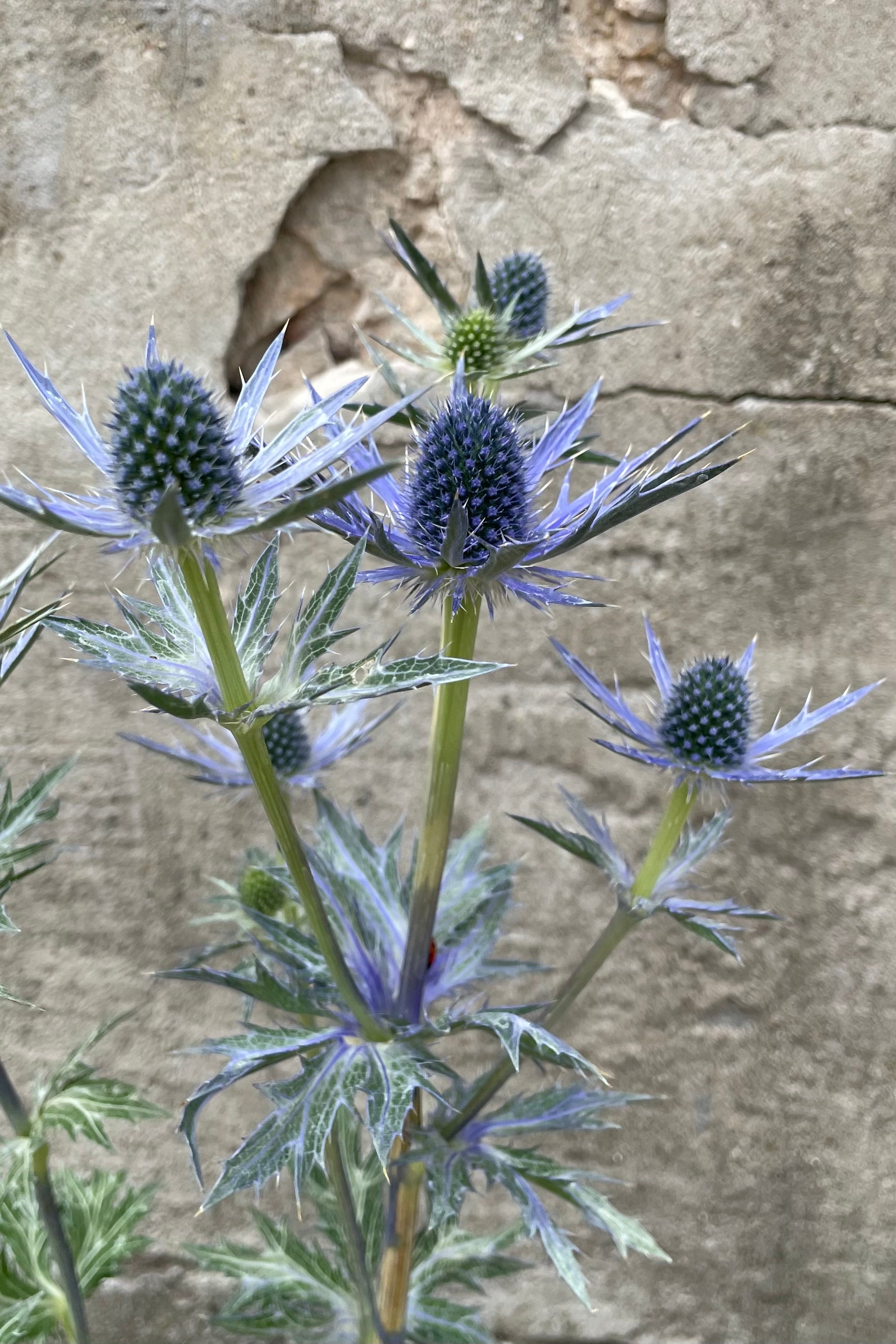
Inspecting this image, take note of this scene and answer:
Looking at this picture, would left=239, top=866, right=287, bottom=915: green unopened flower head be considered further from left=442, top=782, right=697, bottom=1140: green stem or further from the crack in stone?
the crack in stone

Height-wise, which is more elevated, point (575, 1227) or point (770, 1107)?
point (770, 1107)

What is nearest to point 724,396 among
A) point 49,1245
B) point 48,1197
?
point 48,1197

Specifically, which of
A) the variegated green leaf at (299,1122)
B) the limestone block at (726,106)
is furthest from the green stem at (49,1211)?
the limestone block at (726,106)

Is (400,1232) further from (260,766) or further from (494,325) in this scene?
(494,325)

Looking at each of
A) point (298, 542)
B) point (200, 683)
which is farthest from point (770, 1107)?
point (200, 683)

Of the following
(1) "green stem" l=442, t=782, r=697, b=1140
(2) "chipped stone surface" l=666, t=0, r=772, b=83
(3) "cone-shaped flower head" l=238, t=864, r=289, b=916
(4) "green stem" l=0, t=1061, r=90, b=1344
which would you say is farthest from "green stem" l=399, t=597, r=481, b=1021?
(2) "chipped stone surface" l=666, t=0, r=772, b=83

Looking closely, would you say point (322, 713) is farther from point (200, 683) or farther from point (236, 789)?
point (200, 683)

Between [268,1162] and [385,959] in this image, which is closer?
[268,1162]

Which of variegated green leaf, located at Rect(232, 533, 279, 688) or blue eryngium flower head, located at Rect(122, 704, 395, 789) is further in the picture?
blue eryngium flower head, located at Rect(122, 704, 395, 789)
